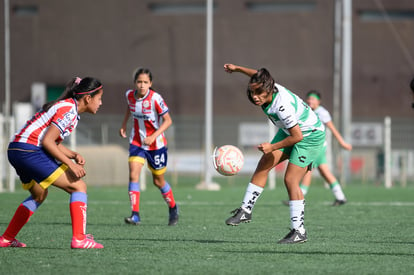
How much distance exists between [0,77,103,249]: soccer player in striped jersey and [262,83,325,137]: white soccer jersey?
184cm

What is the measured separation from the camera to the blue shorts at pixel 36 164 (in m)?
7.68

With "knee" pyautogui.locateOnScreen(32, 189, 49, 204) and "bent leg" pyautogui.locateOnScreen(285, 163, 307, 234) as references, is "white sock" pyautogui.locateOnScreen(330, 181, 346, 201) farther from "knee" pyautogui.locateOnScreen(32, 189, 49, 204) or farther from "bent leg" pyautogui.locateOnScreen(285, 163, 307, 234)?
"knee" pyautogui.locateOnScreen(32, 189, 49, 204)

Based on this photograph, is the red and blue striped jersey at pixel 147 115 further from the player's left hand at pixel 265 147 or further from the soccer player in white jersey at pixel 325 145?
the soccer player in white jersey at pixel 325 145

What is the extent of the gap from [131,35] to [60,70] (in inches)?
150

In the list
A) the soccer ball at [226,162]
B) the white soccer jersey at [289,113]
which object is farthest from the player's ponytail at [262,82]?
the soccer ball at [226,162]

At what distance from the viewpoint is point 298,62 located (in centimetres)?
3738

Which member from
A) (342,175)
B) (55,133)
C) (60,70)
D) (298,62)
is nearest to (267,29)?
(298,62)

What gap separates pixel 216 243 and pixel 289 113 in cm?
168

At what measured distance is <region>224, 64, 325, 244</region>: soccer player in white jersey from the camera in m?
8.23

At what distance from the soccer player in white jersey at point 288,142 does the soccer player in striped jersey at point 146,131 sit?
97.7 inches

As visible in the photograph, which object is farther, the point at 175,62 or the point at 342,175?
the point at 175,62

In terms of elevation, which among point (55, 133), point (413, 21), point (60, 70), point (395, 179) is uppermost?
point (413, 21)

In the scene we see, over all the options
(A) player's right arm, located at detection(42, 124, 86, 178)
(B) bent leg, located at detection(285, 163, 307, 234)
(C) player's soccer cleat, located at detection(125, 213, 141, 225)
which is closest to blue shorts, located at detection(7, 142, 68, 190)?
(A) player's right arm, located at detection(42, 124, 86, 178)

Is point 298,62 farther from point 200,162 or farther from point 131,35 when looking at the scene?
point 200,162
